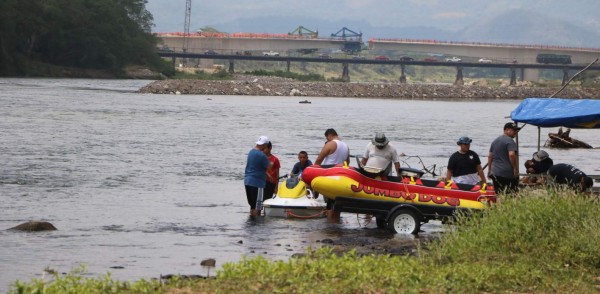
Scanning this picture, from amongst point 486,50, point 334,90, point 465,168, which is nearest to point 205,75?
point 334,90

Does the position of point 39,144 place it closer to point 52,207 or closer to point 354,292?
point 52,207

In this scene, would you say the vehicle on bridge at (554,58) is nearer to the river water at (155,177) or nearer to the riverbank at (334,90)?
the riverbank at (334,90)

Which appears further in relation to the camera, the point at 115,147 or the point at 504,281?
the point at 115,147

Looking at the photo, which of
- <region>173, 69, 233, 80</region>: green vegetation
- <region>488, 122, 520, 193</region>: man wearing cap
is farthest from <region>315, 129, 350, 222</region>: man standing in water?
<region>173, 69, 233, 80</region>: green vegetation

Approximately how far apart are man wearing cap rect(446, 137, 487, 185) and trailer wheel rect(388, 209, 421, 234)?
3.45 feet

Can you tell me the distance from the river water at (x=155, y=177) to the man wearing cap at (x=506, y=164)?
1.45m

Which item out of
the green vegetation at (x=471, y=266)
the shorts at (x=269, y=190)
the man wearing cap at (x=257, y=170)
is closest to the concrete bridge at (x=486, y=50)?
the shorts at (x=269, y=190)

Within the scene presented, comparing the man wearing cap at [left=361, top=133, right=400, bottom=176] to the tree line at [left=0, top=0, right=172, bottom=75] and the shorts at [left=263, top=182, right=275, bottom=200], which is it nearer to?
the shorts at [left=263, top=182, right=275, bottom=200]

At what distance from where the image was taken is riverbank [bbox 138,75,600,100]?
330 feet

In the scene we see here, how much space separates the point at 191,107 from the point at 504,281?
5946 centimetres

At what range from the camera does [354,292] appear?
11.1 meters

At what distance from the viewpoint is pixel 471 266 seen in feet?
42.1

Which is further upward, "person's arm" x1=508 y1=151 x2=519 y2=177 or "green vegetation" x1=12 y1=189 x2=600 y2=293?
"person's arm" x1=508 y1=151 x2=519 y2=177

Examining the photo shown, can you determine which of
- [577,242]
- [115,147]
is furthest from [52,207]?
[115,147]
